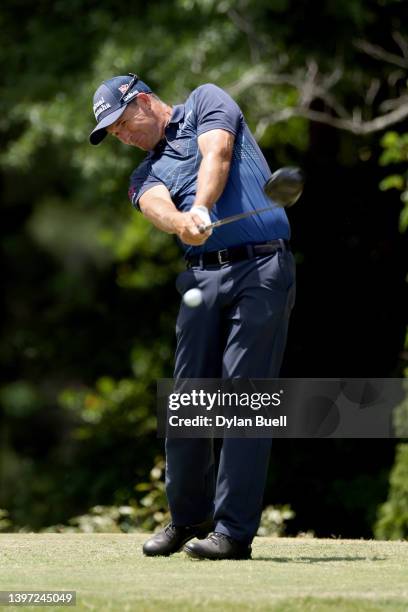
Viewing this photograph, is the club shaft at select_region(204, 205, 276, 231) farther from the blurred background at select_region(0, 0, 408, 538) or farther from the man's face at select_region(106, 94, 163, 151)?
the blurred background at select_region(0, 0, 408, 538)

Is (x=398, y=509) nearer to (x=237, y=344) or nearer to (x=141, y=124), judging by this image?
(x=237, y=344)

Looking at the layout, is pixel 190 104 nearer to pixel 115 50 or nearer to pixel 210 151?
pixel 210 151

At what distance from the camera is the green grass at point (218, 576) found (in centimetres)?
458

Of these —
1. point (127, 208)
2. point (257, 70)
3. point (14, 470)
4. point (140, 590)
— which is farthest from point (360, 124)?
point (14, 470)

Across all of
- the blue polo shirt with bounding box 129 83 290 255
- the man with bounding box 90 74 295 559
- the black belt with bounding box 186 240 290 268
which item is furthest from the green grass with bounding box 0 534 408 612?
the blue polo shirt with bounding box 129 83 290 255

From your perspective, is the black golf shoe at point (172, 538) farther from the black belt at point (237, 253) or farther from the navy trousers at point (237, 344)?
the black belt at point (237, 253)

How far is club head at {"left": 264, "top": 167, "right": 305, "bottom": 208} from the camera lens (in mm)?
5566

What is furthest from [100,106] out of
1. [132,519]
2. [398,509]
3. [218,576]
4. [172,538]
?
[398,509]

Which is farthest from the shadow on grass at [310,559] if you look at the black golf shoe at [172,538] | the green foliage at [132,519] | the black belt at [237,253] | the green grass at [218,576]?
the green foliage at [132,519]

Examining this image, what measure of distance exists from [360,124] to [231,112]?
23.6 feet

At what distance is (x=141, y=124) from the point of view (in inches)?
239

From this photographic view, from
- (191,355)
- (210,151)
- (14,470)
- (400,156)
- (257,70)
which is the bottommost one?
(14,470)

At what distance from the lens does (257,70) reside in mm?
12461

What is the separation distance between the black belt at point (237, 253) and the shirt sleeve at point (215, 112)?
48 cm
